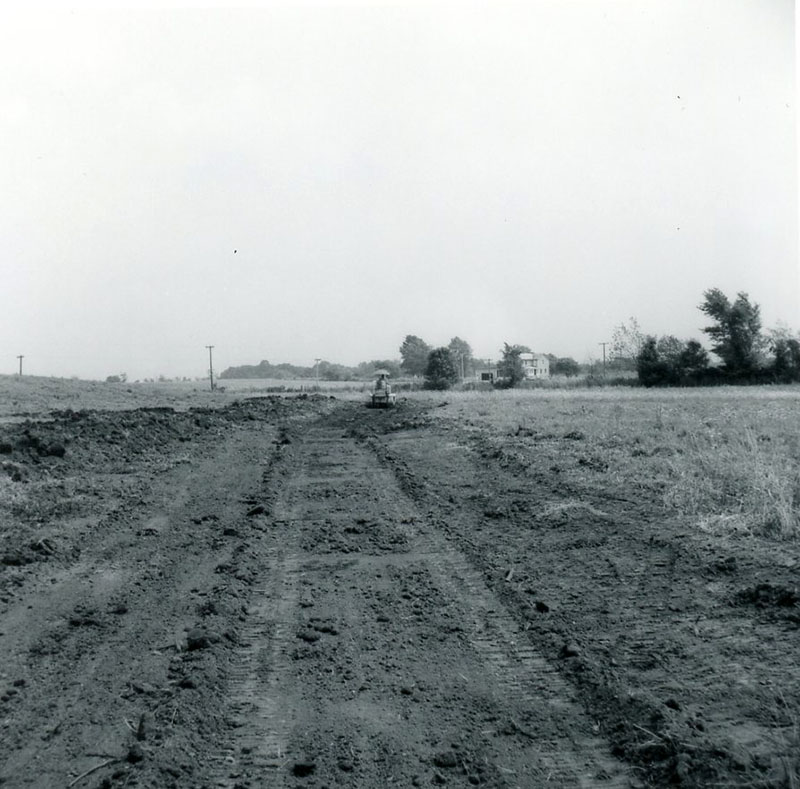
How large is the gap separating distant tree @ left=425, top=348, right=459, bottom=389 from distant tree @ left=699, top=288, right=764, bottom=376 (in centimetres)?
2851

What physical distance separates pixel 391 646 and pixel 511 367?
7544cm

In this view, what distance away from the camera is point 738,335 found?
201 feet

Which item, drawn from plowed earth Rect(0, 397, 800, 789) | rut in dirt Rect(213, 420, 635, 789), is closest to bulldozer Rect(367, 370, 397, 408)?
plowed earth Rect(0, 397, 800, 789)

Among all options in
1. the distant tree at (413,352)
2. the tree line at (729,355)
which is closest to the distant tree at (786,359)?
the tree line at (729,355)

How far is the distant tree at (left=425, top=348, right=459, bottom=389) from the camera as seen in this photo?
265ft

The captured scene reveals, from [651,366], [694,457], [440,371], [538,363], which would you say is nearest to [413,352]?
[538,363]

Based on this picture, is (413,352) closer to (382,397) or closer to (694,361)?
(694,361)

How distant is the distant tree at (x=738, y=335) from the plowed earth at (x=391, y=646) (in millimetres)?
56188

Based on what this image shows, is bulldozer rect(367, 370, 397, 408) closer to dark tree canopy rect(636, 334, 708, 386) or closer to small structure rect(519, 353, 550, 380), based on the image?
dark tree canopy rect(636, 334, 708, 386)

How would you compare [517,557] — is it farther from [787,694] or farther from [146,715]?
[146,715]

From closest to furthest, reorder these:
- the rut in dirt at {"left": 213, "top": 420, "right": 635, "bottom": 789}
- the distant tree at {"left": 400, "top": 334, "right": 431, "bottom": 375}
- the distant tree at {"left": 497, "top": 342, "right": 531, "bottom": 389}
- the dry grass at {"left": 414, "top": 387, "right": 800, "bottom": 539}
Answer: the rut in dirt at {"left": 213, "top": 420, "right": 635, "bottom": 789} → the dry grass at {"left": 414, "top": 387, "right": 800, "bottom": 539} → the distant tree at {"left": 497, "top": 342, "right": 531, "bottom": 389} → the distant tree at {"left": 400, "top": 334, "right": 431, "bottom": 375}

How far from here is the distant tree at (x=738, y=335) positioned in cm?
6075

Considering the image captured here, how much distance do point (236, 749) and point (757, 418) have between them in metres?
25.2

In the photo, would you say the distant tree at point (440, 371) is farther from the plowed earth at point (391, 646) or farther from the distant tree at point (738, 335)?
the plowed earth at point (391, 646)
